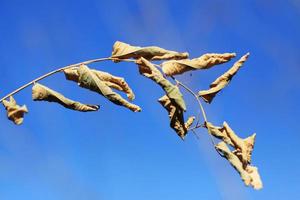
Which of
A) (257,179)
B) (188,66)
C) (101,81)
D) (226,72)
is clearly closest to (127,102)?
(101,81)

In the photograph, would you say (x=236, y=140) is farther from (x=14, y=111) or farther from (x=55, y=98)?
(x=14, y=111)

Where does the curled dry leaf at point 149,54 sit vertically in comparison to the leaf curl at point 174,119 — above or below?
above

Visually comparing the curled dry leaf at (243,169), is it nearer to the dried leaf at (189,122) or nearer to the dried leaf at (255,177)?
the dried leaf at (255,177)

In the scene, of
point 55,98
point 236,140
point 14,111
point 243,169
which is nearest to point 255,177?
point 243,169

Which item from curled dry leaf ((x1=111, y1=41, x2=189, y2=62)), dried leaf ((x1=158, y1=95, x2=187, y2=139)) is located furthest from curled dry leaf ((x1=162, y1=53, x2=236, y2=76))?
dried leaf ((x1=158, y1=95, x2=187, y2=139))

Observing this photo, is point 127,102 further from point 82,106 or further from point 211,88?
point 211,88

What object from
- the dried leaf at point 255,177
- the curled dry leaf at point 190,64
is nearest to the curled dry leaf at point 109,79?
the curled dry leaf at point 190,64

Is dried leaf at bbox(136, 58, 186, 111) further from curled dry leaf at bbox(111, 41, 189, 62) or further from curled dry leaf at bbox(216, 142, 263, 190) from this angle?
curled dry leaf at bbox(216, 142, 263, 190)
